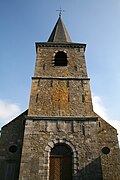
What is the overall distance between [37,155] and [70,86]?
4487 mm

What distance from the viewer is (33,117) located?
9852 mm

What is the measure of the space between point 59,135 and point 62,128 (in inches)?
16.0

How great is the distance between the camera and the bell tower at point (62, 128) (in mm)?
8531

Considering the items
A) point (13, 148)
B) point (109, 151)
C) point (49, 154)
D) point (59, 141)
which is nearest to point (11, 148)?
point (13, 148)

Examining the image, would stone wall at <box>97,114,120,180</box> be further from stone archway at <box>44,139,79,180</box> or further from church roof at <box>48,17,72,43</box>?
church roof at <box>48,17,72,43</box>

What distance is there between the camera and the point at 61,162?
886 centimetres

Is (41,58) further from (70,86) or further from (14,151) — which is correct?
(14,151)

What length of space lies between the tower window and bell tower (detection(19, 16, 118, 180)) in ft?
0.20

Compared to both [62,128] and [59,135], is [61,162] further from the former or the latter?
[62,128]

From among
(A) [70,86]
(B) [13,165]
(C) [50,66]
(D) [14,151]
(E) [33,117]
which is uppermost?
(C) [50,66]

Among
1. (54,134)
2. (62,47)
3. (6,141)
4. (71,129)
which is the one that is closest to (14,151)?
(6,141)

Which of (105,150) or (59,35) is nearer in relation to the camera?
(105,150)

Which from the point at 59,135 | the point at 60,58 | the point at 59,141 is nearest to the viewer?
the point at 59,141

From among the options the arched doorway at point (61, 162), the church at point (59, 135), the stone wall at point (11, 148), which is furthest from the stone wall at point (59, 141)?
the stone wall at point (11, 148)
